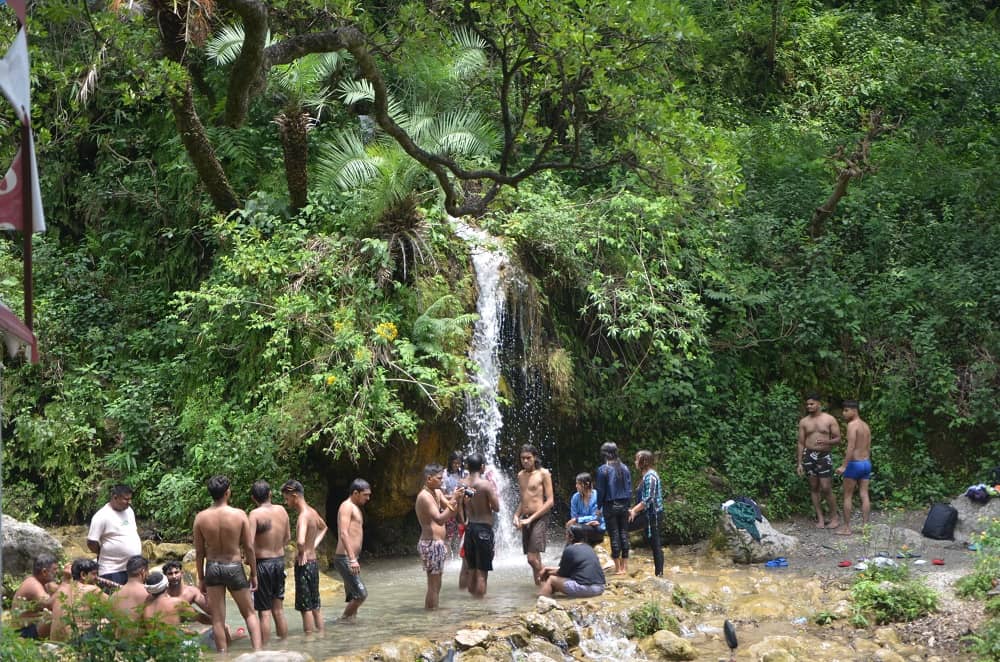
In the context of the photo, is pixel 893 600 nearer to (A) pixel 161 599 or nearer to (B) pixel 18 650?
(A) pixel 161 599

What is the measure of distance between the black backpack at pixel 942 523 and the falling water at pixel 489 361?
17.1 ft

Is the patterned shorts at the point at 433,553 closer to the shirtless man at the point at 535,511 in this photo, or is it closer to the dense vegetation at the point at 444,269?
the shirtless man at the point at 535,511

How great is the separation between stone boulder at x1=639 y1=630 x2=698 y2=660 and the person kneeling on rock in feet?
3.53

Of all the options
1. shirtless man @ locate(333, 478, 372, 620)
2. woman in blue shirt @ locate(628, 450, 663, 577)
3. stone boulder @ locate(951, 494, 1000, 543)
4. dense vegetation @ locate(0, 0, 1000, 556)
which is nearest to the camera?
shirtless man @ locate(333, 478, 372, 620)

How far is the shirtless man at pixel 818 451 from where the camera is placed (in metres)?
13.7

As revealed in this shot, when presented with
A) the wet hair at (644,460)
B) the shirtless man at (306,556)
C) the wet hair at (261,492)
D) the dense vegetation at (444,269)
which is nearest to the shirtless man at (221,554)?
the wet hair at (261,492)

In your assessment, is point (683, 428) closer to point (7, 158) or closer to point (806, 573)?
point (806, 573)

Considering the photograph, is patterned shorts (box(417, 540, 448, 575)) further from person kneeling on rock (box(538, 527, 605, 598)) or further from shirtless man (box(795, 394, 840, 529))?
shirtless man (box(795, 394, 840, 529))

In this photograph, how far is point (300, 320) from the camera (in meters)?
13.5

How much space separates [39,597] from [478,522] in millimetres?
4185

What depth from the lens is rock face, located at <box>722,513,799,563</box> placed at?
41.6 feet

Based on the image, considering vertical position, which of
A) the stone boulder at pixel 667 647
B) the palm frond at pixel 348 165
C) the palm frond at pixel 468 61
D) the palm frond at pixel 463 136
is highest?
the palm frond at pixel 468 61

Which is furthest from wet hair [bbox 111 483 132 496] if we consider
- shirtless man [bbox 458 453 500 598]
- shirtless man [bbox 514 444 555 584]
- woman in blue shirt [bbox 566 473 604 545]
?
woman in blue shirt [bbox 566 473 604 545]

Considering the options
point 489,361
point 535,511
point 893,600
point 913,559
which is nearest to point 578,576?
point 535,511
